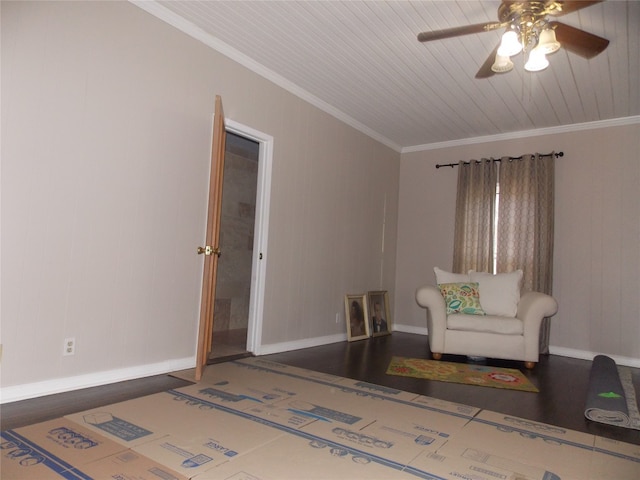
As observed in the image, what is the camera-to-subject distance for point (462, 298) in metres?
4.24

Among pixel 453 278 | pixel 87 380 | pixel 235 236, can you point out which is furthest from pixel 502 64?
pixel 235 236

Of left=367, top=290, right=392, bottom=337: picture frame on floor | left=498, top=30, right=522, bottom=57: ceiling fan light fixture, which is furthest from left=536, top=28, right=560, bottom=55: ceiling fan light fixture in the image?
left=367, top=290, right=392, bottom=337: picture frame on floor

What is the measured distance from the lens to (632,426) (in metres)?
2.33

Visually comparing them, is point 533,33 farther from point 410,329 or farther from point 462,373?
point 410,329

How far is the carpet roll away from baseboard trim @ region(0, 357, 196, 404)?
8.95ft

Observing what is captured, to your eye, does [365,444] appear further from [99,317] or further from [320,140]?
[320,140]

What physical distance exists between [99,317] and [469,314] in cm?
325

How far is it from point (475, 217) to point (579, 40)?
10.2 ft

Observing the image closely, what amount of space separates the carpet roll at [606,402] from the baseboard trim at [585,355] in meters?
1.65

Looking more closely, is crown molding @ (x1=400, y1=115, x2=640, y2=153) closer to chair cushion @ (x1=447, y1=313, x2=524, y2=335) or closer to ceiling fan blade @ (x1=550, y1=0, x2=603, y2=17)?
chair cushion @ (x1=447, y1=313, x2=524, y2=335)

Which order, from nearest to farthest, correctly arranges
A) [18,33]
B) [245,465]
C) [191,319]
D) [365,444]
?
[245,465] → [365,444] → [18,33] → [191,319]

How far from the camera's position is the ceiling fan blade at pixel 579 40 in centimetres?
236

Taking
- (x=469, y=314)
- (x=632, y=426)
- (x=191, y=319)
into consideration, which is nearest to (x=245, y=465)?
(x=191, y=319)

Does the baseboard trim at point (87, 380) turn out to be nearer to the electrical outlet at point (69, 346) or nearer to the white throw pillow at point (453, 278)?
the electrical outlet at point (69, 346)
